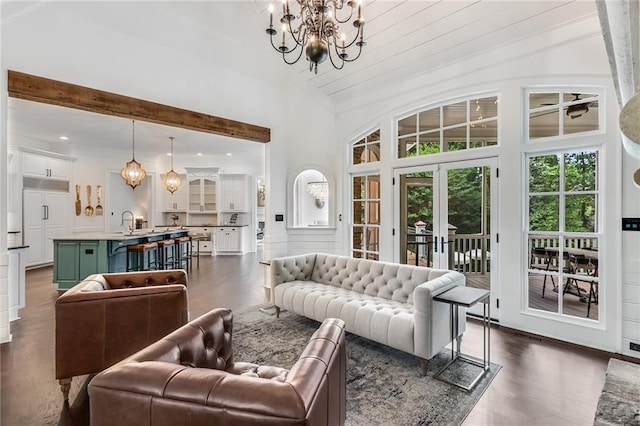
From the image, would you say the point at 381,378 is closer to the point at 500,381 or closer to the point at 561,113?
the point at 500,381

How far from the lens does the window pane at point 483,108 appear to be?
3850 millimetres

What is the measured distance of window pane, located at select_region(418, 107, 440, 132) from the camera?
172 inches

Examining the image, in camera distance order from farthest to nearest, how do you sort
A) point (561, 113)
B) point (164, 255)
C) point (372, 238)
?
point (164, 255), point (372, 238), point (561, 113)

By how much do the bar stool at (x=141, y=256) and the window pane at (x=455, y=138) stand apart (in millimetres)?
5448

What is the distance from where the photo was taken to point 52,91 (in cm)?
340

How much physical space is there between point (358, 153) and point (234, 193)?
18.6 feet

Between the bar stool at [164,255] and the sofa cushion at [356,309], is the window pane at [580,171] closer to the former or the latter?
the sofa cushion at [356,309]

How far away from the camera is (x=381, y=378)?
2557 mm

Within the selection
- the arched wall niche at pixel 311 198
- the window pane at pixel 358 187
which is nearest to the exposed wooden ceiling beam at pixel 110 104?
the arched wall niche at pixel 311 198

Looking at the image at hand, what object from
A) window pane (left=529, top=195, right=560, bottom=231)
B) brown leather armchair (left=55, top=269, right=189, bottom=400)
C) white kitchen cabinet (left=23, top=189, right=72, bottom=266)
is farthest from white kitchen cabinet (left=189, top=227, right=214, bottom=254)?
window pane (left=529, top=195, right=560, bottom=231)

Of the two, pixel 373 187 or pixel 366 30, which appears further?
pixel 373 187

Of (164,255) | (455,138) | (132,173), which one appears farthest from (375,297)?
(132,173)

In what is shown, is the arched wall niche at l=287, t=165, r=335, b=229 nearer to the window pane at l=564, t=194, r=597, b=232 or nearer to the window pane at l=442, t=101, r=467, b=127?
the window pane at l=442, t=101, r=467, b=127

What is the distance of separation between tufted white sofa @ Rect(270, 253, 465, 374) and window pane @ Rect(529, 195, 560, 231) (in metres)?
1.26
